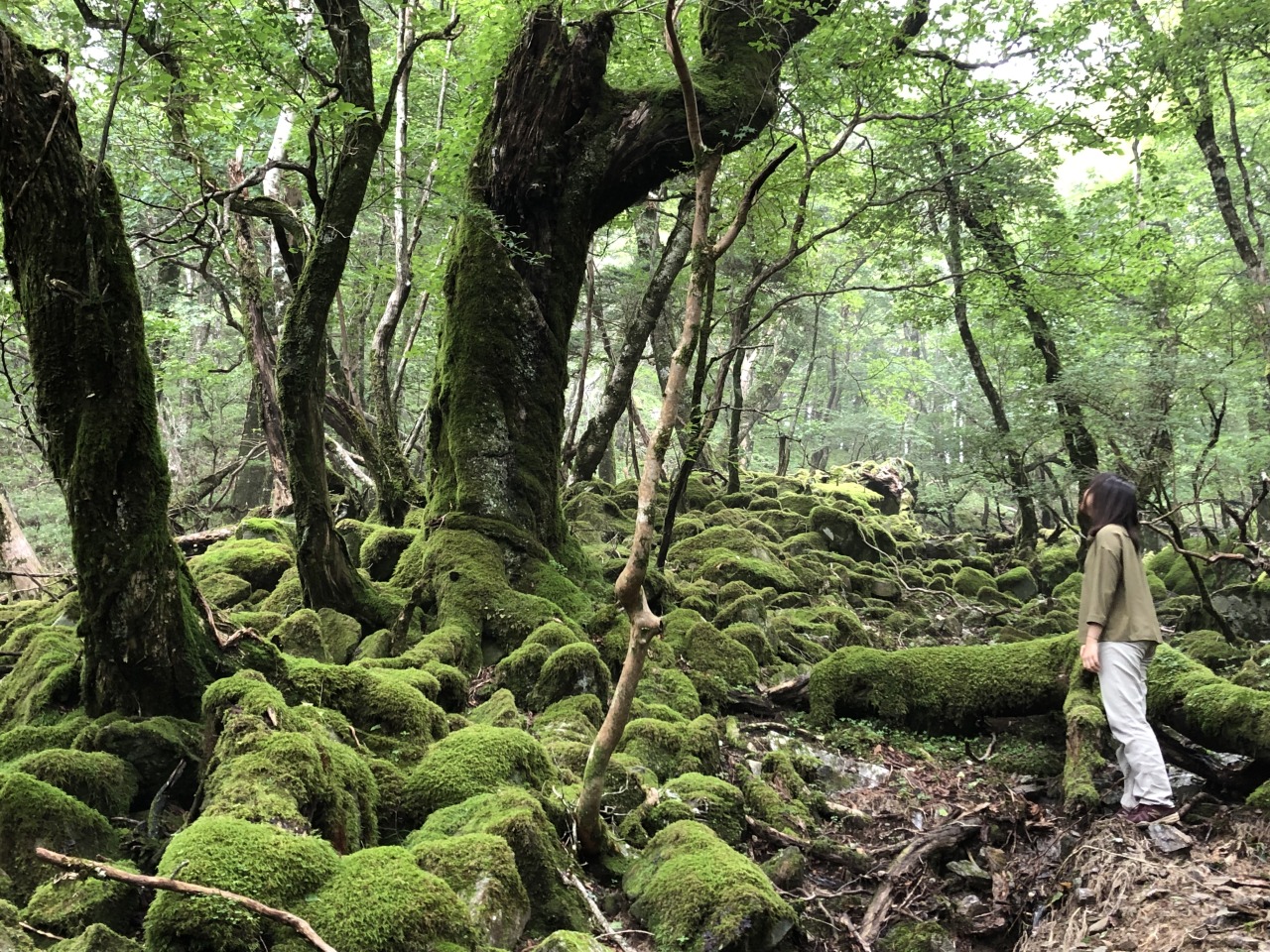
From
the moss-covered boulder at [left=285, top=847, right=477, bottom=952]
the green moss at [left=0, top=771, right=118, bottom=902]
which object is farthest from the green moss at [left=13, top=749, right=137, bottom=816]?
the moss-covered boulder at [left=285, top=847, right=477, bottom=952]

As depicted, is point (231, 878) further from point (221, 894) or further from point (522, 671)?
point (522, 671)

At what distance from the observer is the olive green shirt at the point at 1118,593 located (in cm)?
480

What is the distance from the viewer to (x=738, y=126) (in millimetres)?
8367

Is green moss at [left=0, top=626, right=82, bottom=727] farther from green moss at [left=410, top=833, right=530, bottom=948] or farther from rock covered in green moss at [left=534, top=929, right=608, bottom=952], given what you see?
rock covered in green moss at [left=534, top=929, right=608, bottom=952]

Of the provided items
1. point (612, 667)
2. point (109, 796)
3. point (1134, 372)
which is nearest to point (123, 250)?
point (109, 796)

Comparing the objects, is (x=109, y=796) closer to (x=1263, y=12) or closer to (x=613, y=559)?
(x=613, y=559)

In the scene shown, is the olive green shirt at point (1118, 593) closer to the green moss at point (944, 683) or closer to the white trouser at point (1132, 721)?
the white trouser at point (1132, 721)

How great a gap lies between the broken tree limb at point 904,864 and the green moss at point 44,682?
4.49m

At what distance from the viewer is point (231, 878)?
2240 mm

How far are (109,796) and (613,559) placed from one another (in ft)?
23.9

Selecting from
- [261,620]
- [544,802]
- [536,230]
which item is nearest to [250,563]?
[261,620]

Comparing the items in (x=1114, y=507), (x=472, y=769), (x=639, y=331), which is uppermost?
(x=639, y=331)

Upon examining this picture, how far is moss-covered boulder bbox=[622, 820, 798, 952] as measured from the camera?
3.21 m

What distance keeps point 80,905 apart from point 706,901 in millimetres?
2364
